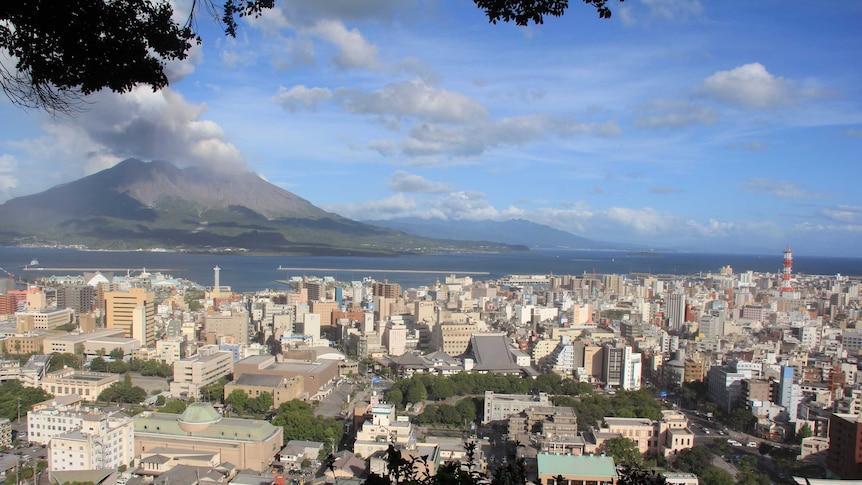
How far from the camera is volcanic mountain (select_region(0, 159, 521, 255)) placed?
44.0m

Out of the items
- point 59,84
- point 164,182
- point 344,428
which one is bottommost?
point 344,428

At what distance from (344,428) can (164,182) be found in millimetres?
52931

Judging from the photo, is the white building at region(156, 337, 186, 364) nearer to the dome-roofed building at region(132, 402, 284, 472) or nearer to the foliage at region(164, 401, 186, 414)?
the foliage at region(164, 401, 186, 414)

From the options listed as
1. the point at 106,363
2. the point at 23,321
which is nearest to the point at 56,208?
the point at 23,321

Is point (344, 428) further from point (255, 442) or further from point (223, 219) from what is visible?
point (223, 219)

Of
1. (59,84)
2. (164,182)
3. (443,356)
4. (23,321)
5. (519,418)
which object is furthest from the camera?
(164,182)

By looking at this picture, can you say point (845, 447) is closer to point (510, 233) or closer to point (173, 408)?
point (173, 408)

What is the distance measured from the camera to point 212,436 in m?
6.31

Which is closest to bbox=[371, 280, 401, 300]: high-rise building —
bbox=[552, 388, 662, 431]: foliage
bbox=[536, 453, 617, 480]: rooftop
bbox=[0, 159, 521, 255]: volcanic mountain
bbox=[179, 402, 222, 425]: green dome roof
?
bbox=[552, 388, 662, 431]: foliage

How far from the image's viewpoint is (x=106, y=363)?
1025 cm

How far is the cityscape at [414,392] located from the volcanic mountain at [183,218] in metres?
28.7

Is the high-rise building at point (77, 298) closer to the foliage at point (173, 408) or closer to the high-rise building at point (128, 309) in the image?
the high-rise building at point (128, 309)

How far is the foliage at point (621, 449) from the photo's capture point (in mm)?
6137

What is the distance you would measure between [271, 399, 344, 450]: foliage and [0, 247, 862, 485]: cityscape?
0.08ft
